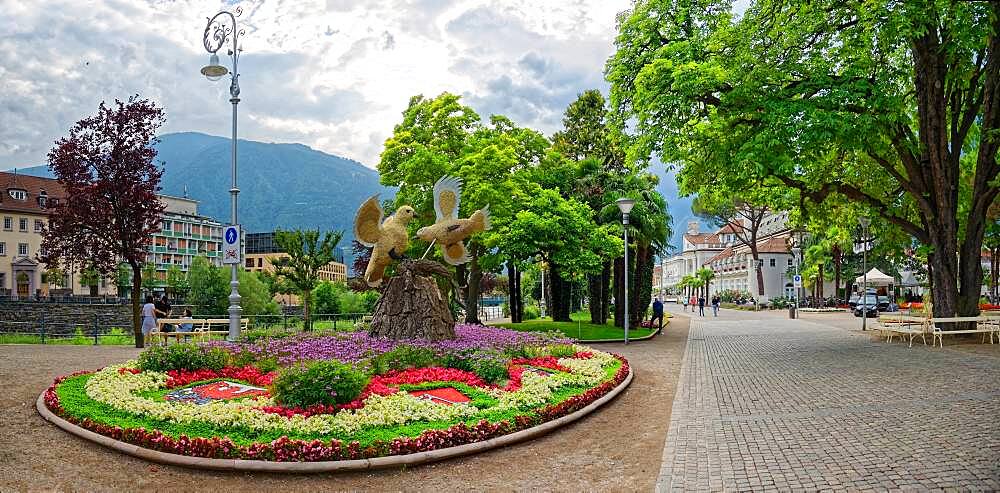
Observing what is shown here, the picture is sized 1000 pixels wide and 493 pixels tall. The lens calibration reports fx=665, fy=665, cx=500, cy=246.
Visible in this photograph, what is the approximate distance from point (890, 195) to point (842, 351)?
31.5ft

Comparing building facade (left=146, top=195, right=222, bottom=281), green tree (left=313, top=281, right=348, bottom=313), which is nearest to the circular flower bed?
green tree (left=313, top=281, right=348, bottom=313)

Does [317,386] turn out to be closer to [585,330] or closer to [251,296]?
[585,330]

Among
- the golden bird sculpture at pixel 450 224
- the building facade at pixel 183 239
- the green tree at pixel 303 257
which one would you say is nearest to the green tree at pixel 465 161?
the green tree at pixel 303 257

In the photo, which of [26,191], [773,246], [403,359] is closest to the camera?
[403,359]

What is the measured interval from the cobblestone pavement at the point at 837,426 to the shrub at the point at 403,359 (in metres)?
4.76

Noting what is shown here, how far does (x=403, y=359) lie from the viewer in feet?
42.2

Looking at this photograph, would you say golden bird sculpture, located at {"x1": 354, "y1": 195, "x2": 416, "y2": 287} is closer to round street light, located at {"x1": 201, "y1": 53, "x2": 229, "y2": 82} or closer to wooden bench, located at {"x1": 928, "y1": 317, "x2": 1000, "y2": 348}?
round street light, located at {"x1": 201, "y1": 53, "x2": 229, "y2": 82}

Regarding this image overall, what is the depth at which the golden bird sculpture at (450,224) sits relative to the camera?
1683cm

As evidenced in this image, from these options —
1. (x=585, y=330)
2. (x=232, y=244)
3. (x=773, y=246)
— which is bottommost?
(x=585, y=330)

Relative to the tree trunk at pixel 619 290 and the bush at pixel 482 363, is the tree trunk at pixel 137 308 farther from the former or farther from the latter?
the tree trunk at pixel 619 290

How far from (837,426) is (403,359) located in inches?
295

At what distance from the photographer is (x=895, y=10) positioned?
17297 millimetres

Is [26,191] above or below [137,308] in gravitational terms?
above

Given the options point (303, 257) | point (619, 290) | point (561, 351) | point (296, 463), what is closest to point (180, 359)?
point (296, 463)
